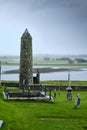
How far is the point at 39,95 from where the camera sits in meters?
37.8

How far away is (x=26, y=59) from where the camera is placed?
5238 cm

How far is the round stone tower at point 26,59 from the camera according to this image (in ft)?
171

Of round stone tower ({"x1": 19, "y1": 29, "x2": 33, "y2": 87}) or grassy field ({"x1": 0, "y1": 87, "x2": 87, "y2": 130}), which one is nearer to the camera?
grassy field ({"x1": 0, "y1": 87, "x2": 87, "y2": 130})

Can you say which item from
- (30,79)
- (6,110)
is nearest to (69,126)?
(6,110)

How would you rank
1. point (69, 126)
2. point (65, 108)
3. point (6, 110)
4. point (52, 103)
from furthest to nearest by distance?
point (52, 103) < point (65, 108) < point (6, 110) < point (69, 126)

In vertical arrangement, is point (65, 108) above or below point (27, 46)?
below

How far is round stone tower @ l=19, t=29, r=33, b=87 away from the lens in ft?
171

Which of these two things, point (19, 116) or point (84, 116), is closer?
point (19, 116)

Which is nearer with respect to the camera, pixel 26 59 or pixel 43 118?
pixel 43 118

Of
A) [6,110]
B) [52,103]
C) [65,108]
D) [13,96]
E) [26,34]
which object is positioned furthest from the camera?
[26,34]

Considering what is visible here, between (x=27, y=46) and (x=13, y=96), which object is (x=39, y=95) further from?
(x=27, y=46)

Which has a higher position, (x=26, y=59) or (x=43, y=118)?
(x=26, y=59)

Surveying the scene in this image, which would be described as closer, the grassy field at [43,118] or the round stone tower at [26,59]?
the grassy field at [43,118]

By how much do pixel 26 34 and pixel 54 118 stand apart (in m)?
27.4
